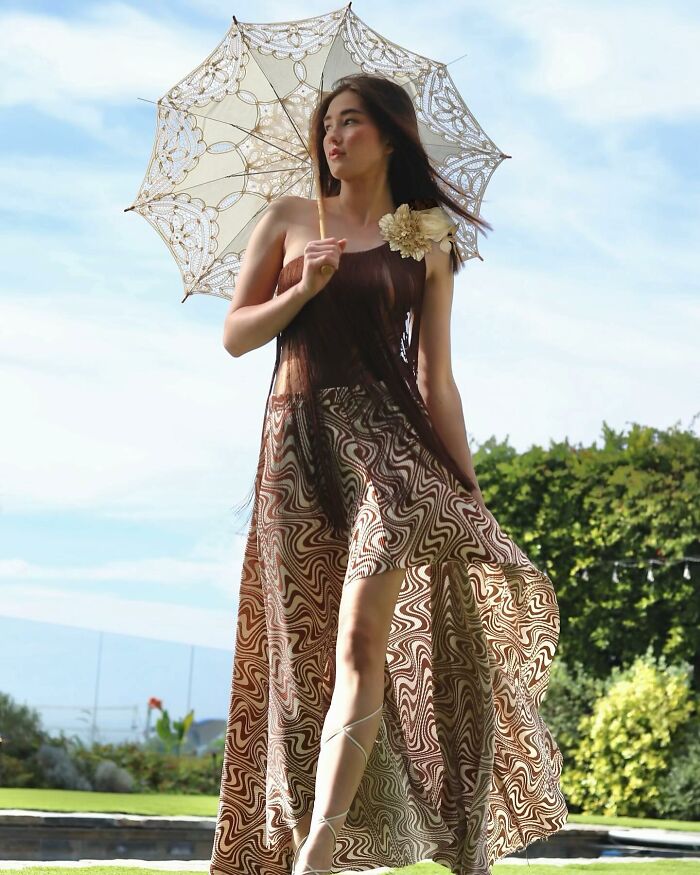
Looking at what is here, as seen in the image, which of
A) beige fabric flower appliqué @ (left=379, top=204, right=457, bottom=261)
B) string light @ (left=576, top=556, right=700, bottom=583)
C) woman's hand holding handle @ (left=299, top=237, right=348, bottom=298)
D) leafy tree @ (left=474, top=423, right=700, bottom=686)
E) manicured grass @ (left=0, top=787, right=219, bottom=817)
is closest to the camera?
woman's hand holding handle @ (left=299, top=237, right=348, bottom=298)

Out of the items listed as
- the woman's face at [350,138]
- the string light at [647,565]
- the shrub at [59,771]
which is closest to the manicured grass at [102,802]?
the shrub at [59,771]

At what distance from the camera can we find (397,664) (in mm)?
3414

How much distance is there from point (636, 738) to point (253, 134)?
30.4 feet

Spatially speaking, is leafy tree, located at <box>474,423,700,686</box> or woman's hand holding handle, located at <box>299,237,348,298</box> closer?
woman's hand holding handle, located at <box>299,237,348,298</box>

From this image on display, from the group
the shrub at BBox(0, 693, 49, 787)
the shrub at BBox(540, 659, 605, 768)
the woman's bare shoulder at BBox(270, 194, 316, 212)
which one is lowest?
the shrub at BBox(0, 693, 49, 787)

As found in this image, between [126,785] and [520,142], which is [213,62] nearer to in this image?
[520,142]

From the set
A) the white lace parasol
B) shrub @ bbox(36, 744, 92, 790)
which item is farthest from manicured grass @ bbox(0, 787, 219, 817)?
the white lace parasol

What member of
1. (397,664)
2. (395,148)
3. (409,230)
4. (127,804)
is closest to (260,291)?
(409,230)

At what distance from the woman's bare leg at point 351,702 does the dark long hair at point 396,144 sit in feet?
3.68

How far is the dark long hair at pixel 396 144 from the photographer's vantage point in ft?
11.3

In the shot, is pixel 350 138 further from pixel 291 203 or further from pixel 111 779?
pixel 111 779

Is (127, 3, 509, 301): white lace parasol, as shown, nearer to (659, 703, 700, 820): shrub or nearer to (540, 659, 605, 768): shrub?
(659, 703, 700, 820): shrub

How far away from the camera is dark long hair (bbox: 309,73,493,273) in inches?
135

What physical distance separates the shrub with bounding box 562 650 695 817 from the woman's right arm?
9311 millimetres
